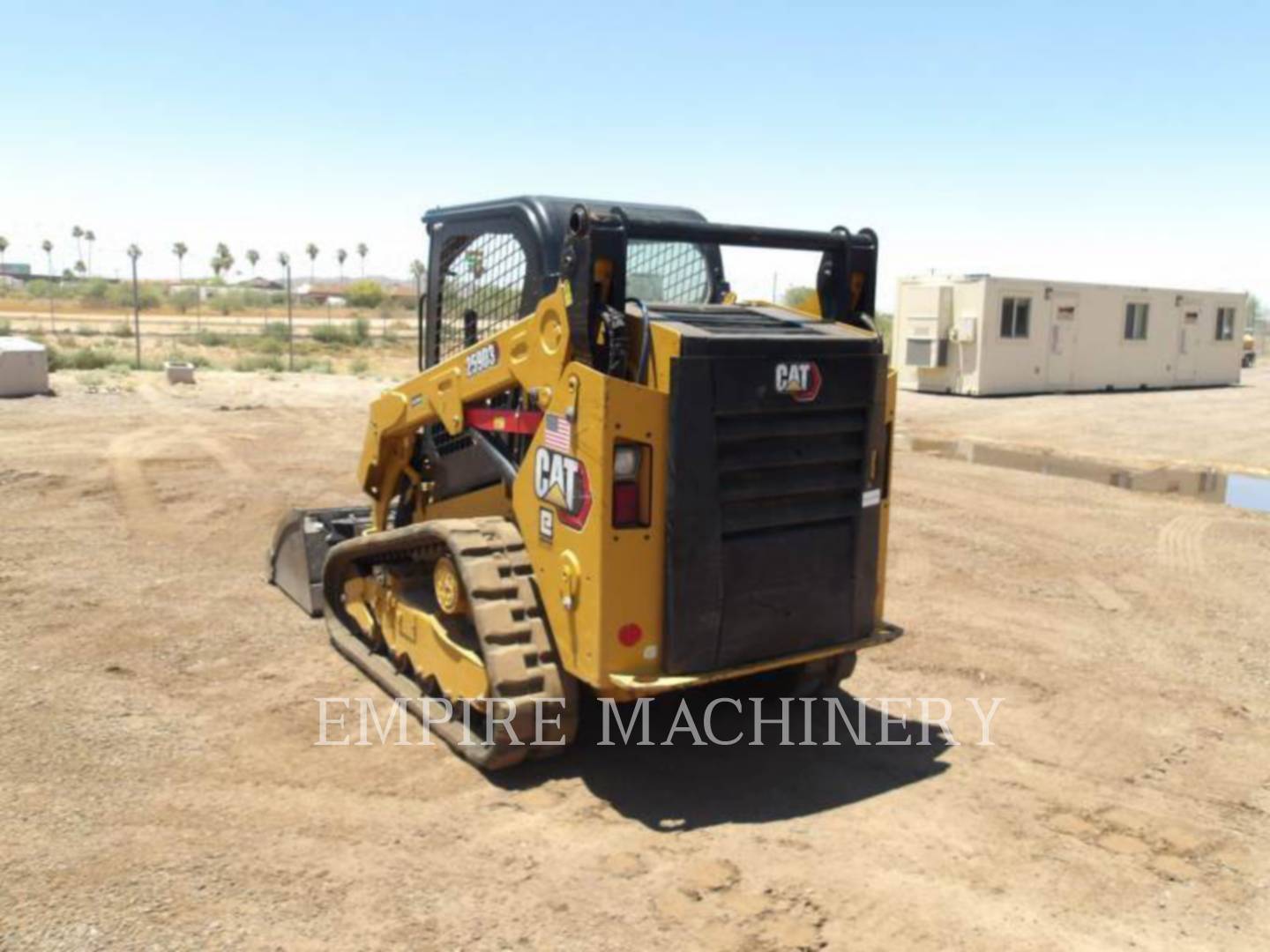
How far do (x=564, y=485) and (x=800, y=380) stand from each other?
3.45 feet

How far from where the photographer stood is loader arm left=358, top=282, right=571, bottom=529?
4.59 m

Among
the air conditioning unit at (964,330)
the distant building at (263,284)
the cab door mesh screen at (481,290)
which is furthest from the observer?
the distant building at (263,284)

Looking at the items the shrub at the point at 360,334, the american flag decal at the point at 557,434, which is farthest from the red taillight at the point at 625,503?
the shrub at the point at 360,334

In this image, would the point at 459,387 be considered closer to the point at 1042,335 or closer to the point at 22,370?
the point at 22,370

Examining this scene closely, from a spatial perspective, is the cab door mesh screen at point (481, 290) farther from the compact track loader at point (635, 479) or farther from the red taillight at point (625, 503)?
the red taillight at point (625, 503)

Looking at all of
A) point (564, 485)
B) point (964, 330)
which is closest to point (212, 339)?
point (964, 330)

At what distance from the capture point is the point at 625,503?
4.36 m

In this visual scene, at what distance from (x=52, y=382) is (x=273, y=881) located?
767 inches

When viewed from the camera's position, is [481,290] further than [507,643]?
Yes

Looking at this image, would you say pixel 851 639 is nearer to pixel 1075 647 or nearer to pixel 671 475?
pixel 671 475

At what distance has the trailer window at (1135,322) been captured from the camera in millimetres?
27422

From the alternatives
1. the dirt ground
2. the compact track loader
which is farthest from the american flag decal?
the dirt ground

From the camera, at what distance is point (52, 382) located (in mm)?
20688

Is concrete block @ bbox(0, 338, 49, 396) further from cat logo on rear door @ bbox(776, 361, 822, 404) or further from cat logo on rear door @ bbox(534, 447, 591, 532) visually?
cat logo on rear door @ bbox(776, 361, 822, 404)
